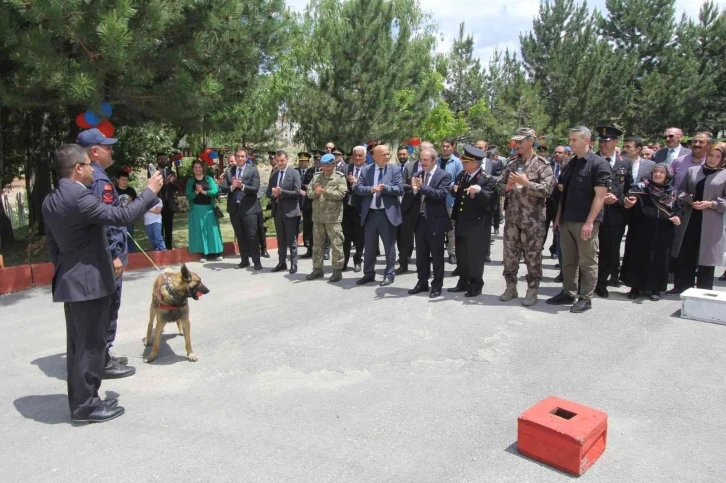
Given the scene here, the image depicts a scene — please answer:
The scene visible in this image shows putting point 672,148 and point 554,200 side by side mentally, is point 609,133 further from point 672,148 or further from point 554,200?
point 672,148

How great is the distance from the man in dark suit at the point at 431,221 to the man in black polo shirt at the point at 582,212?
1434 millimetres

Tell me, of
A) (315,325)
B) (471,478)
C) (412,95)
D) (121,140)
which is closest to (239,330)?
(315,325)

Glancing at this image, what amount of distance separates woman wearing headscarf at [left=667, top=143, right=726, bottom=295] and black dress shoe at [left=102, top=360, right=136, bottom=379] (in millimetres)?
6484

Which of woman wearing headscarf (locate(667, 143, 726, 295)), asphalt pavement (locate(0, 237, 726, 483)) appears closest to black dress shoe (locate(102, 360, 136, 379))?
asphalt pavement (locate(0, 237, 726, 483))

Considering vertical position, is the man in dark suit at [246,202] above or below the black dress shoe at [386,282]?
above

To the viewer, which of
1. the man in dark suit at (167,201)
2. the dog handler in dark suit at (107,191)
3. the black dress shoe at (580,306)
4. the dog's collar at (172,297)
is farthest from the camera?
the man in dark suit at (167,201)

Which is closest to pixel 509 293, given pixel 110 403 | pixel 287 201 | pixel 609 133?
pixel 609 133

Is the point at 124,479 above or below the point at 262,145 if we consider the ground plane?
below

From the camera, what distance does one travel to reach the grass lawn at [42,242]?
9.92 meters

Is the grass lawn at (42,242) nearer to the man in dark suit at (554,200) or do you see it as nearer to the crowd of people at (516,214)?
the crowd of people at (516,214)

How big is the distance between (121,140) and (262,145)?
707 centimetres

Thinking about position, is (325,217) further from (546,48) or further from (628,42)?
(628,42)

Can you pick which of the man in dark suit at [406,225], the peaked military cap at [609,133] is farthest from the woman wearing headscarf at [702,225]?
the man in dark suit at [406,225]

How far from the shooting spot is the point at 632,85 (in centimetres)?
2834
